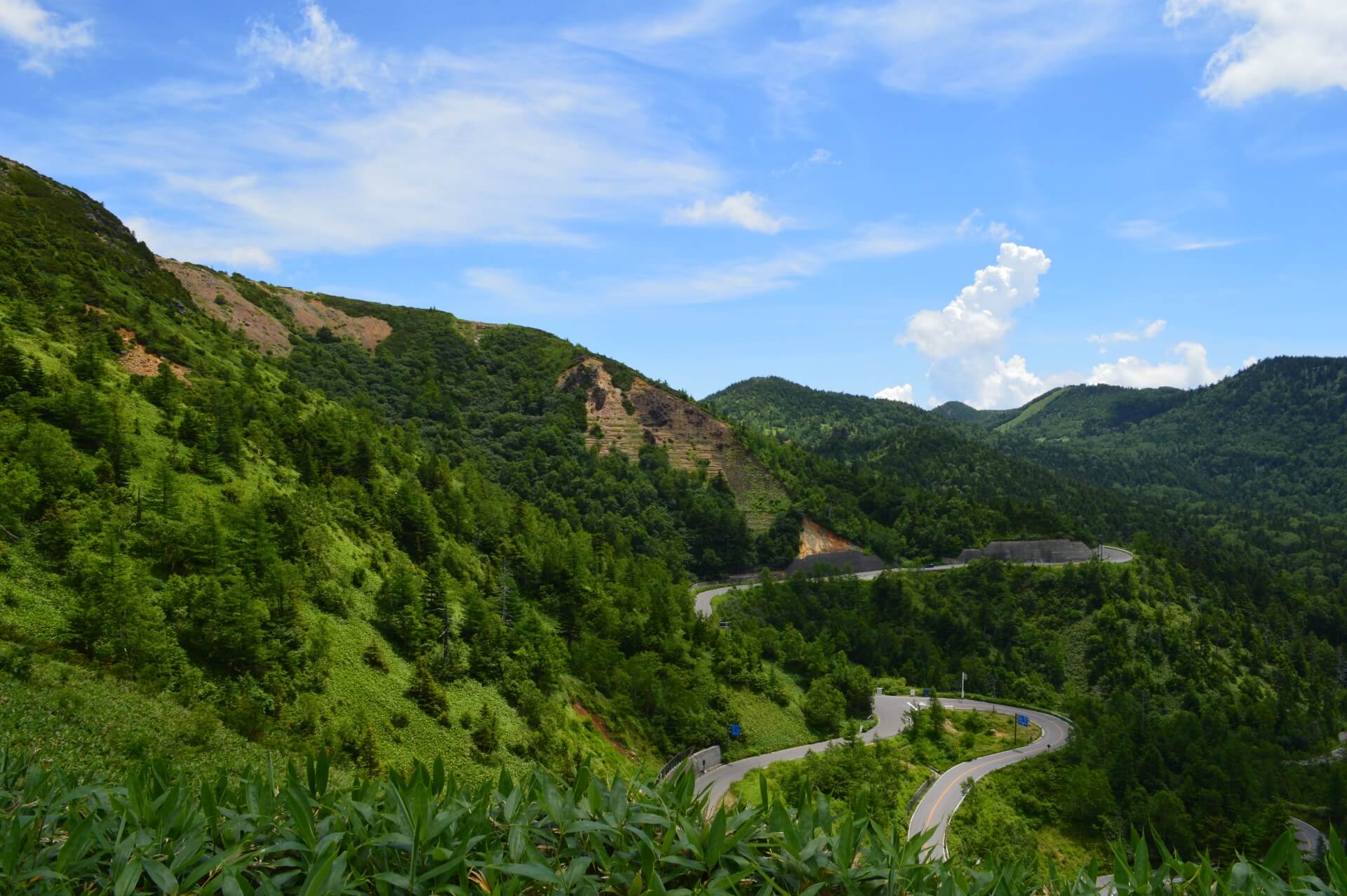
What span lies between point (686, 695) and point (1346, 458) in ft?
786

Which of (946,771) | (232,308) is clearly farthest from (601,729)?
(232,308)

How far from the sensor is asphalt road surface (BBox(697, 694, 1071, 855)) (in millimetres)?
35188

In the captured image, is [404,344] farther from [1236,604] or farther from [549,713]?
[1236,604]

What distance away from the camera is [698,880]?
3523 millimetres

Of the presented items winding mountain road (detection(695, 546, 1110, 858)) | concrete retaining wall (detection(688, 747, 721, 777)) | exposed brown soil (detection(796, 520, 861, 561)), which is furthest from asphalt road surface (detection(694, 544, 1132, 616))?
concrete retaining wall (detection(688, 747, 721, 777))

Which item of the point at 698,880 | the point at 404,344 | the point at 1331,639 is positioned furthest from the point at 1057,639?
the point at 404,344

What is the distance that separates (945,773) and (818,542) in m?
37.9

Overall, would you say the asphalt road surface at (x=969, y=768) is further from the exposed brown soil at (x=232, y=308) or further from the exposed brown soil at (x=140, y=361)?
the exposed brown soil at (x=232, y=308)

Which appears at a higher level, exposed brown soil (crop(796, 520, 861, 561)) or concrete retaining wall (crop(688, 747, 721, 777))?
exposed brown soil (crop(796, 520, 861, 561))

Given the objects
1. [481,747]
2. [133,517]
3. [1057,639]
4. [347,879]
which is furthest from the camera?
[1057,639]

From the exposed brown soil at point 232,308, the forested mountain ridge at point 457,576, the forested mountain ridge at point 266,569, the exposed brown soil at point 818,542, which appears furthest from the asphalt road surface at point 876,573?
the exposed brown soil at point 232,308

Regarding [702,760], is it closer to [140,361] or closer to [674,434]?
[140,361]

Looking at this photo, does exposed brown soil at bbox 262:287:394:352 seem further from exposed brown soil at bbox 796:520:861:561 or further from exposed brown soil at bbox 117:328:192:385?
exposed brown soil at bbox 117:328:192:385

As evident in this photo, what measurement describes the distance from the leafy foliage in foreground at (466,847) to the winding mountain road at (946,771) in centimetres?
2398
